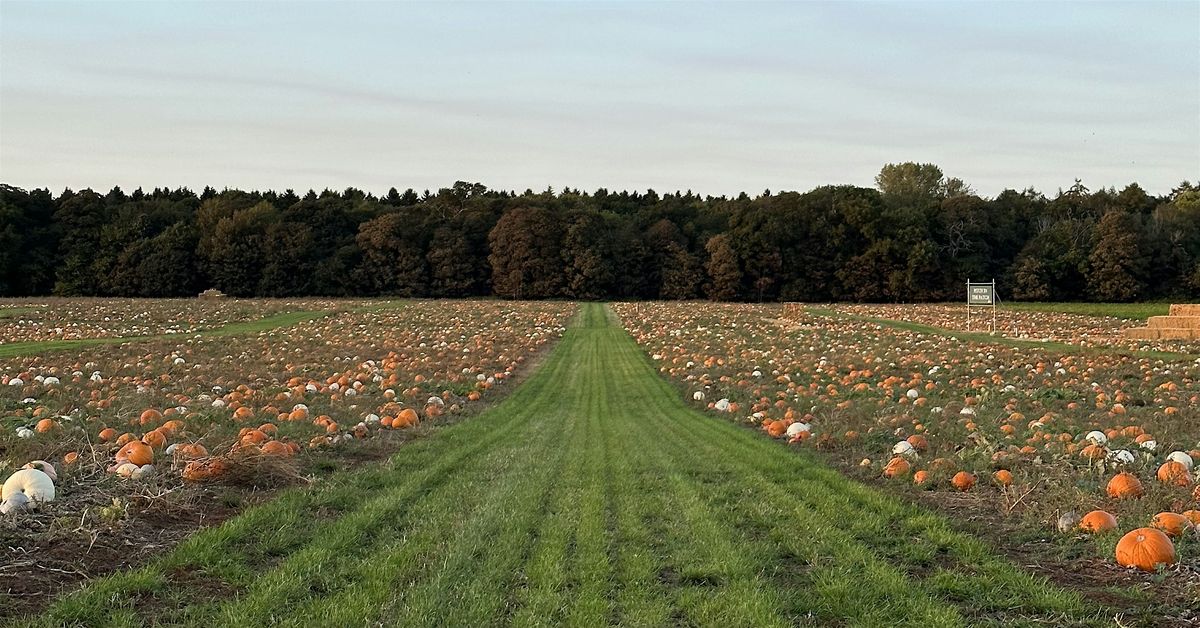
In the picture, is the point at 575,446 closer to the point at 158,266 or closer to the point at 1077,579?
the point at 1077,579

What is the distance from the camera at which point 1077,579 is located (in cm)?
555

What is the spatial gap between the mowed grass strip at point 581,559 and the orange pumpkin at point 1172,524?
1.27m

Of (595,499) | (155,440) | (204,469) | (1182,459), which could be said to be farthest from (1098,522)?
(155,440)

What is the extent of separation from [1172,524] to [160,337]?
29.4m

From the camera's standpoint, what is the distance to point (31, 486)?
6414 millimetres

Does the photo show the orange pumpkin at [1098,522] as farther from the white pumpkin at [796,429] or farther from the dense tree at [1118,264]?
the dense tree at [1118,264]

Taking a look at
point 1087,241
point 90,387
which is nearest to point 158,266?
point 90,387

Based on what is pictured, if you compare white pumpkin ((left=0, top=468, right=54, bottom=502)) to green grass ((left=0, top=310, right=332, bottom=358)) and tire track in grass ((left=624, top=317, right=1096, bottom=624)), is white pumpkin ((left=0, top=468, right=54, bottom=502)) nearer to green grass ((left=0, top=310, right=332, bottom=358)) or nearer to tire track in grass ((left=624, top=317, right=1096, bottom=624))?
tire track in grass ((left=624, top=317, right=1096, bottom=624))

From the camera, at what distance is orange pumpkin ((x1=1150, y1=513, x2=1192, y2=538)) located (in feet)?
19.8

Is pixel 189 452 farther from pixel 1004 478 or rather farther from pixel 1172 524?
pixel 1172 524

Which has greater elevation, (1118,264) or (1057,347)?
(1118,264)

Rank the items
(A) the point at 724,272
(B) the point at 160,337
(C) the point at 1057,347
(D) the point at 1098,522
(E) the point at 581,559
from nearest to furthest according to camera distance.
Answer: (E) the point at 581,559 < (D) the point at 1098,522 < (C) the point at 1057,347 < (B) the point at 160,337 < (A) the point at 724,272

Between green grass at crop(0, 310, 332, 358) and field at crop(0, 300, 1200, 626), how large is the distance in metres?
6.18

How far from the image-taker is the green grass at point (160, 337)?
22.7 meters
